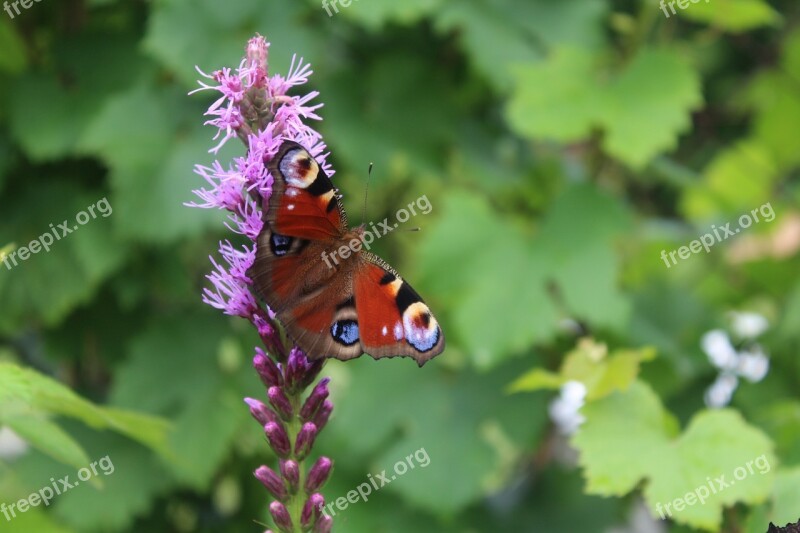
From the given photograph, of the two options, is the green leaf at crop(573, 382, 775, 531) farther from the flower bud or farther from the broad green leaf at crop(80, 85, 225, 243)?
the broad green leaf at crop(80, 85, 225, 243)

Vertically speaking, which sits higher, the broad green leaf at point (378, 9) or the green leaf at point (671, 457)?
the broad green leaf at point (378, 9)

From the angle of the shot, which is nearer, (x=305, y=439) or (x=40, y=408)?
(x=305, y=439)

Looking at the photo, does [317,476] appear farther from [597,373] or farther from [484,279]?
[484,279]

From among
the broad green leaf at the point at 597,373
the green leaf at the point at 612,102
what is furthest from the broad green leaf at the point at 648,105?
the broad green leaf at the point at 597,373

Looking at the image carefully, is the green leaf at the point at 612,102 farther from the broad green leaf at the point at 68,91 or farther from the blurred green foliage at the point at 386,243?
the broad green leaf at the point at 68,91

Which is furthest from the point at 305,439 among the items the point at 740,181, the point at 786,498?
the point at 740,181

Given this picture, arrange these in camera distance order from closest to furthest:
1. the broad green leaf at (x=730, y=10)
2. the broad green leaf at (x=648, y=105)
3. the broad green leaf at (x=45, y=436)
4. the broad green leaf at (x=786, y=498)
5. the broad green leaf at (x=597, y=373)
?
the broad green leaf at (x=45, y=436)
the broad green leaf at (x=786, y=498)
the broad green leaf at (x=597, y=373)
the broad green leaf at (x=648, y=105)
the broad green leaf at (x=730, y=10)
